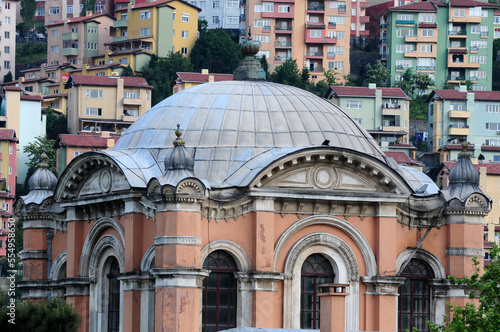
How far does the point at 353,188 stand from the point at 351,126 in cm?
390

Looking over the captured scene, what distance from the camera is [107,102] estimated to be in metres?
170

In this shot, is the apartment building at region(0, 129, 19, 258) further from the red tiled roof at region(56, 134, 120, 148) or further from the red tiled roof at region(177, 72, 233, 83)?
the red tiled roof at region(177, 72, 233, 83)

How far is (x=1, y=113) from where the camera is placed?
168750 mm

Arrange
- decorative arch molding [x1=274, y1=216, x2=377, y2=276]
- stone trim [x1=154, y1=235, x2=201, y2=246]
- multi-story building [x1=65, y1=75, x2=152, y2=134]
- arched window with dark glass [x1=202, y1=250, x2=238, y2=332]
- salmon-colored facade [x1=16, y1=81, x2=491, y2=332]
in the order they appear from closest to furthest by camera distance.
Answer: stone trim [x1=154, y1=235, x2=201, y2=246] < salmon-colored facade [x1=16, y1=81, x2=491, y2=332] < arched window with dark glass [x1=202, y1=250, x2=238, y2=332] < decorative arch molding [x1=274, y1=216, x2=377, y2=276] < multi-story building [x1=65, y1=75, x2=152, y2=134]

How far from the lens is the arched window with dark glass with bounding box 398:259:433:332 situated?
5016 centimetres

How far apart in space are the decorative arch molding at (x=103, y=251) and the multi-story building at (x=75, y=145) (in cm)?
9952

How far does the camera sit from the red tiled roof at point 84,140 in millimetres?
152625

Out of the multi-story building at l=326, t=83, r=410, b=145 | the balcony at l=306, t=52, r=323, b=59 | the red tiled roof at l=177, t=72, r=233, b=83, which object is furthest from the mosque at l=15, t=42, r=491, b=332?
the balcony at l=306, t=52, r=323, b=59

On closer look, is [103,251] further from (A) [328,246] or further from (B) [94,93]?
(B) [94,93]

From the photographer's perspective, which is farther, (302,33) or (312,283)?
(302,33)

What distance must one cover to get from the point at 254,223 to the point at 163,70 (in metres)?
135

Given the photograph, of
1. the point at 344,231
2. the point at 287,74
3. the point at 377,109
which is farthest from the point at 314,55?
the point at 344,231

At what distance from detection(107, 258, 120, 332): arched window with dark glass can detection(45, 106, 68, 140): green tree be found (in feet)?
402

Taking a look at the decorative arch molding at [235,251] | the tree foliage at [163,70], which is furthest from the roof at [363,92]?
the decorative arch molding at [235,251]
